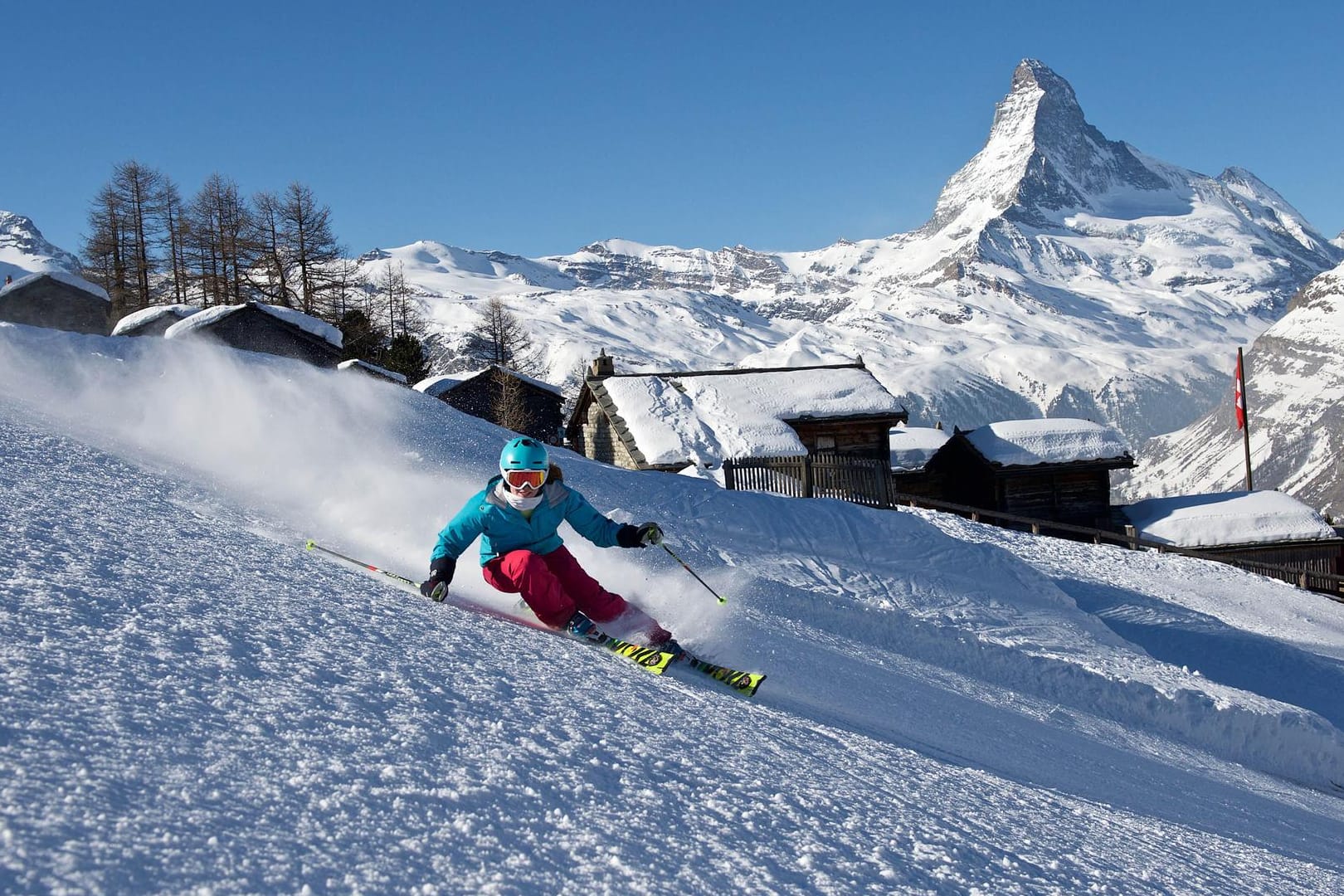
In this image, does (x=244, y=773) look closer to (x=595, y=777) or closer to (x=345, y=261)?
(x=595, y=777)

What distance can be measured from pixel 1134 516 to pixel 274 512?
33.1 m

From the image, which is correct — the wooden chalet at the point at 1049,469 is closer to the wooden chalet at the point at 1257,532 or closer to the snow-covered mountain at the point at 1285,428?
the wooden chalet at the point at 1257,532

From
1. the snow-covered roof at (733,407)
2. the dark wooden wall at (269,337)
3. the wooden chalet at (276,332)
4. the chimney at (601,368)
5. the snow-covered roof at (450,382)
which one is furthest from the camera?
the snow-covered roof at (450,382)

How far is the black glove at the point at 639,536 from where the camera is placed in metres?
6.64

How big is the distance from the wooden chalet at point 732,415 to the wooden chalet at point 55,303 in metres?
14.3

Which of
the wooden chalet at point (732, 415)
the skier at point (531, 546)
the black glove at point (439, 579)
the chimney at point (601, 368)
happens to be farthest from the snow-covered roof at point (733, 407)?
the black glove at point (439, 579)

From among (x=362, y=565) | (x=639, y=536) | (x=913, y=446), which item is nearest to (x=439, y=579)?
(x=362, y=565)

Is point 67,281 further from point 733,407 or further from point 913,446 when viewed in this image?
point 913,446

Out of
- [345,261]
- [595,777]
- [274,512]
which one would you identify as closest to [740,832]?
[595,777]

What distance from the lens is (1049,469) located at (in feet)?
114

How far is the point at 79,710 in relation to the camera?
2984 mm

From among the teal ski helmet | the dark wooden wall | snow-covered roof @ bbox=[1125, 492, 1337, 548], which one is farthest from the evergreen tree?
the teal ski helmet

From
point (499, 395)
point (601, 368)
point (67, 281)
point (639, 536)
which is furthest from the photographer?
point (499, 395)

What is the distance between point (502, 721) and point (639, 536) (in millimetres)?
3018
